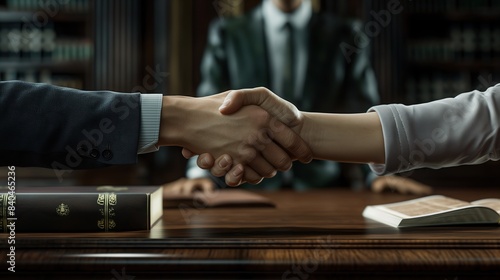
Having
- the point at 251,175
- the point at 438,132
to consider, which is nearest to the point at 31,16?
the point at 251,175

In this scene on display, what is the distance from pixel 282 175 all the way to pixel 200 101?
136 centimetres

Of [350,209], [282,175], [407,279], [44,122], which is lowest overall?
[282,175]

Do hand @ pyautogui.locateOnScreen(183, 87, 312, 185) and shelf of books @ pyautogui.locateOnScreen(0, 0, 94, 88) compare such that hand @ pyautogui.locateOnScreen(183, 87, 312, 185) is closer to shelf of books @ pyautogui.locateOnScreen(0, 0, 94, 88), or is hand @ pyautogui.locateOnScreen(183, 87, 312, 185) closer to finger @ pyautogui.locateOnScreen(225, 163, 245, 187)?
finger @ pyautogui.locateOnScreen(225, 163, 245, 187)

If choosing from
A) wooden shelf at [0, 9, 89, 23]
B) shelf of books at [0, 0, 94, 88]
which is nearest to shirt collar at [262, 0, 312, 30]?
shelf of books at [0, 0, 94, 88]

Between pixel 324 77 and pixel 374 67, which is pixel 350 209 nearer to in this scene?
pixel 324 77

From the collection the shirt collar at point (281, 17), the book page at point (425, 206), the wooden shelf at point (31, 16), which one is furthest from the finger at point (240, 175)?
the wooden shelf at point (31, 16)

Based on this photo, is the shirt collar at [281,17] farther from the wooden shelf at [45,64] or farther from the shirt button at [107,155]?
the wooden shelf at [45,64]

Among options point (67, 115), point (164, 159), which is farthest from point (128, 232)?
point (164, 159)

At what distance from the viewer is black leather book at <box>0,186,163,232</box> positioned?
1.02 meters

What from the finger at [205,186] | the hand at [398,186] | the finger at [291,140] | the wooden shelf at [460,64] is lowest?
the finger at [205,186]

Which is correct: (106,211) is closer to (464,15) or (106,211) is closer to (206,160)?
(206,160)

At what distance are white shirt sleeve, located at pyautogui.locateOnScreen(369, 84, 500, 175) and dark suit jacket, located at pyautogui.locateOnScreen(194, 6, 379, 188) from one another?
4.92 ft

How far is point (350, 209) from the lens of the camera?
1.47 meters

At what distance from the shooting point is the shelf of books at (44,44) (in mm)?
4539
